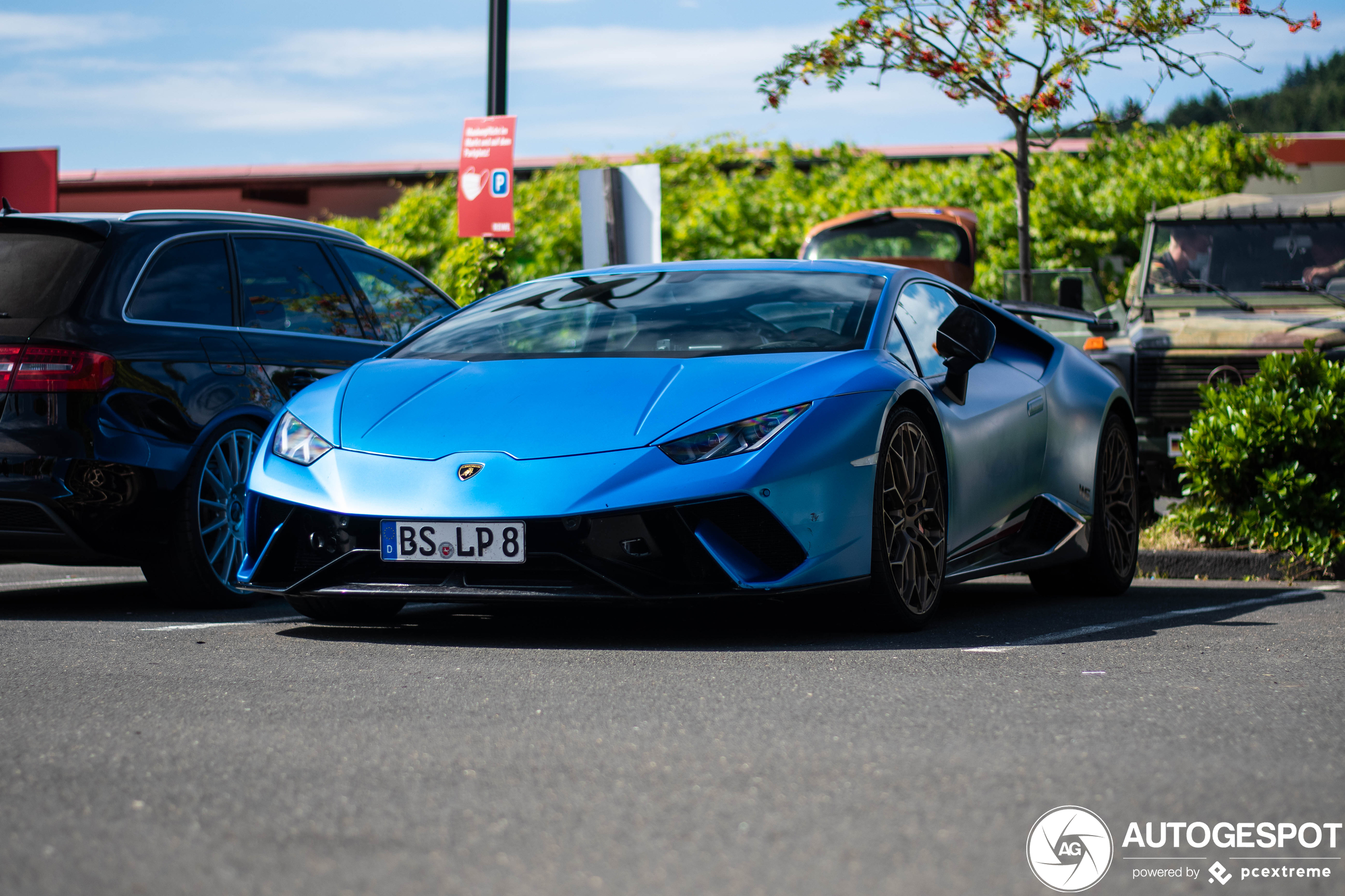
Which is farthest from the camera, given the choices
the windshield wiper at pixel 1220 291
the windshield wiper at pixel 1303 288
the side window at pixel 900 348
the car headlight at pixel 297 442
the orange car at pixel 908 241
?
the orange car at pixel 908 241

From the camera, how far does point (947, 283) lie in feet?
21.0

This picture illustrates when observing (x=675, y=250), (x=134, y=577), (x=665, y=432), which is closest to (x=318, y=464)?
(x=665, y=432)

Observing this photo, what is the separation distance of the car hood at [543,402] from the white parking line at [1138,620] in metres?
1.00

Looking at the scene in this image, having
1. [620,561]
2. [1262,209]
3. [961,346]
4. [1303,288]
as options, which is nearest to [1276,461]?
[1303,288]

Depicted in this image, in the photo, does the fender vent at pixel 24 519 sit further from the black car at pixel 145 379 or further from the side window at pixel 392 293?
the side window at pixel 392 293

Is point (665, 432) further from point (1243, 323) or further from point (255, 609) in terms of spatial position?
point (1243, 323)

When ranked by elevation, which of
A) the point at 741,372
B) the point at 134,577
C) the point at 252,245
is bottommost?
the point at 134,577

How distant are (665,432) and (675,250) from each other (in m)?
19.2

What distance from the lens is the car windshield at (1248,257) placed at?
1030 cm

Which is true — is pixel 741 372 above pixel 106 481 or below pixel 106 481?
above

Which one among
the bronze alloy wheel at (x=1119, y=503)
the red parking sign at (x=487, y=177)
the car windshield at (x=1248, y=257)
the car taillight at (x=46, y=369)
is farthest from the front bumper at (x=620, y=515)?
the car windshield at (x=1248, y=257)

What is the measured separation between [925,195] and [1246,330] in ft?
42.8

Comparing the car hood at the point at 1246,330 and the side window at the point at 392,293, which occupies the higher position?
the side window at the point at 392,293

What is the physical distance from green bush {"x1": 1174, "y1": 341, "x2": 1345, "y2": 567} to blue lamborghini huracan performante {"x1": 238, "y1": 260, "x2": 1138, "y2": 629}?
89.2 inches
